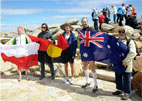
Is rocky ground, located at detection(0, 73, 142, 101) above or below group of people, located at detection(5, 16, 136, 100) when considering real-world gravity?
below

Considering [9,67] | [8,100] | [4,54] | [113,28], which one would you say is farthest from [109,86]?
[113,28]

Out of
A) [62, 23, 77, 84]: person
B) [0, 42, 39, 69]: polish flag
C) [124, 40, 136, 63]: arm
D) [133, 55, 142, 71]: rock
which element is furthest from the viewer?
[0, 42, 39, 69]: polish flag

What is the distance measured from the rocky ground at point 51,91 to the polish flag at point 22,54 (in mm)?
753

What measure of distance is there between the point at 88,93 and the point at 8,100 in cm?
253

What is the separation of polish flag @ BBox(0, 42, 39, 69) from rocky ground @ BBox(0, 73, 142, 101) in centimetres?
75

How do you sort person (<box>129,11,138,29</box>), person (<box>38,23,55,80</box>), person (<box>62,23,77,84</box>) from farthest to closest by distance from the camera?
1. person (<box>129,11,138,29</box>)
2. person (<box>38,23,55,80</box>)
3. person (<box>62,23,77,84</box>)

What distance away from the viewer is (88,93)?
495cm

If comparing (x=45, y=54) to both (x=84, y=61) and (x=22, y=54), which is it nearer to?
(x=22, y=54)

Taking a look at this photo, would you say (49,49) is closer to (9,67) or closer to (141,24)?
(9,67)

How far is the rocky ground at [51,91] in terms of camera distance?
182 inches

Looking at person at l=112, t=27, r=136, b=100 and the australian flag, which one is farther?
the australian flag

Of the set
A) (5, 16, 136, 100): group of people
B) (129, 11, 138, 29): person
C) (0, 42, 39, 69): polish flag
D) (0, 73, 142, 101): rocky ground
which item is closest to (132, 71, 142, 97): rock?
(0, 73, 142, 101): rocky ground

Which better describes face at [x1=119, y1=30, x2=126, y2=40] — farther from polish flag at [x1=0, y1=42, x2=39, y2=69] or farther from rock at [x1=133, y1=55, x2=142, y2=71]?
polish flag at [x1=0, y1=42, x2=39, y2=69]

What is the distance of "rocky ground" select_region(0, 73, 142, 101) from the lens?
15.2 feet
